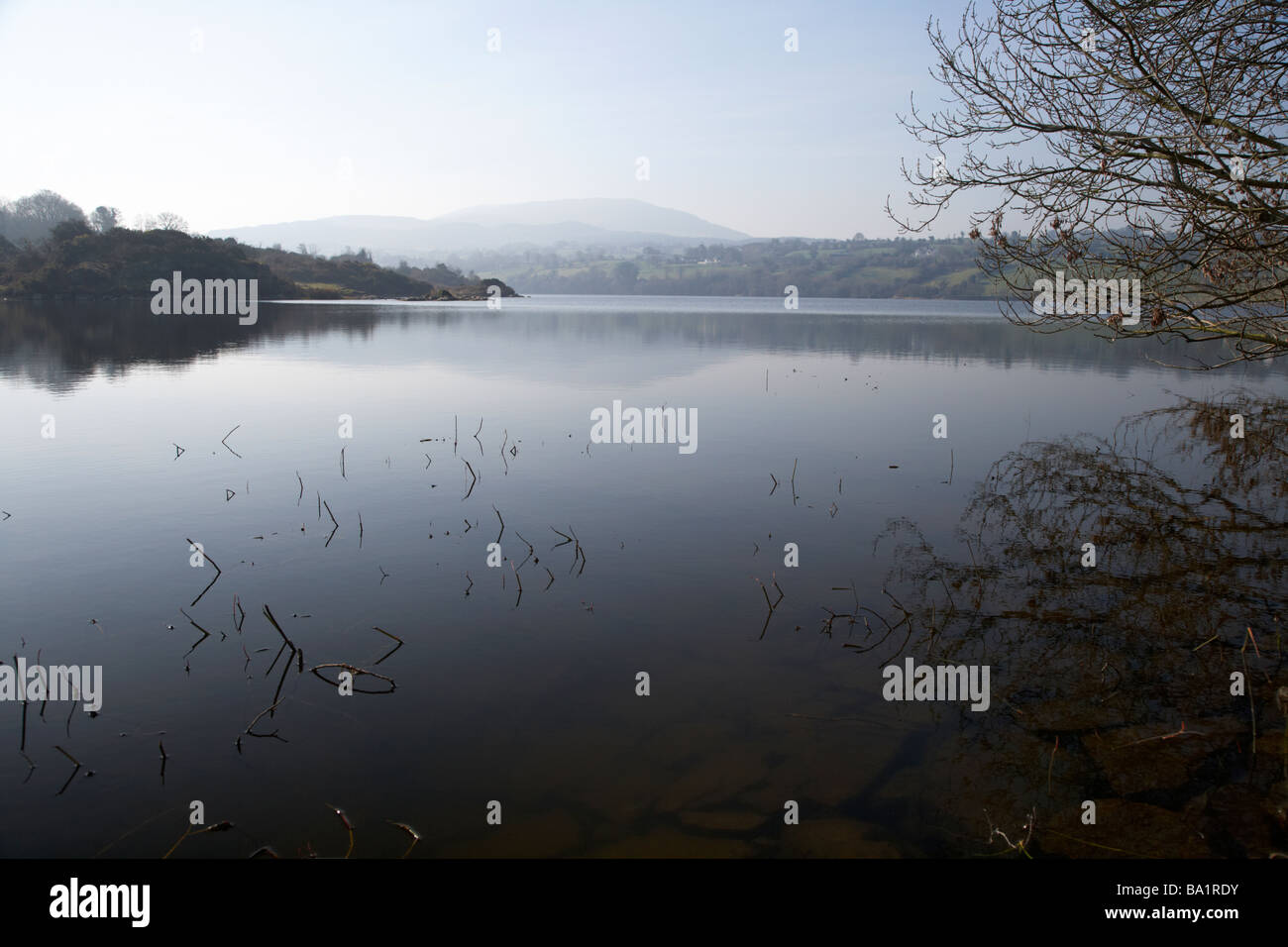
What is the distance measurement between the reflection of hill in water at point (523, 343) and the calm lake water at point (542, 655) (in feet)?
53.4

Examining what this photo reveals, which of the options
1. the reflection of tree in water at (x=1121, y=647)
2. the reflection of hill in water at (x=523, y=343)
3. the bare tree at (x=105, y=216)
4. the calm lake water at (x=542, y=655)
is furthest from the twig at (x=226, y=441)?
the bare tree at (x=105, y=216)

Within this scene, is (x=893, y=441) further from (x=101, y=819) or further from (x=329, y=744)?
(x=101, y=819)

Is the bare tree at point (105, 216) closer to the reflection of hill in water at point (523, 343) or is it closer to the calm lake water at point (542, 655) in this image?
the reflection of hill in water at point (523, 343)

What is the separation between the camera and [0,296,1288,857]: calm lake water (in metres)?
5.82

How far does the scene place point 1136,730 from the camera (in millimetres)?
6957

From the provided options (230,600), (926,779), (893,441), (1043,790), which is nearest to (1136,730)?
(1043,790)

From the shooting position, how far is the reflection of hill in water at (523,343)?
3669 cm

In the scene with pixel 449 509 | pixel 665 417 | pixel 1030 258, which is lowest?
pixel 449 509

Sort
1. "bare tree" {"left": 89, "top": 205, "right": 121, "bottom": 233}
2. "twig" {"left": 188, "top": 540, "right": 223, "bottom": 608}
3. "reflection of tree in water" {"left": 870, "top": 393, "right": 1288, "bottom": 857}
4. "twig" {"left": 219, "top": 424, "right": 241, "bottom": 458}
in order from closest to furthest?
"reflection of tree in water" {"left": 870, "top": 393, "right": 1288, "bottom": 857}, "twig" {"left": 188, "top": 540, "right": 223, "bottom": 608}, "twig" {"left": 219, "top": 424, "right": 241, "bottom": 458}, "bare tree" {"left": 89, "top": 205, "right": 121, "bottom": 233}

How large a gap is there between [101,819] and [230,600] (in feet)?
13.5

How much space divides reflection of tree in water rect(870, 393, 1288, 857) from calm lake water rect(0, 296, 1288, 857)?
1.9 inches

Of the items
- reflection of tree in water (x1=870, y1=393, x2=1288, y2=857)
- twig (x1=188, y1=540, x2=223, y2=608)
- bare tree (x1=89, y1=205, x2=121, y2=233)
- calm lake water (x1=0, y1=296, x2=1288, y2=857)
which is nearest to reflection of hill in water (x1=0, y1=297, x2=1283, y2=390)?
calm lake water (x1=0, y1=296, x2=1288, y2=857)

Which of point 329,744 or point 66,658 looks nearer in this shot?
point 329,744

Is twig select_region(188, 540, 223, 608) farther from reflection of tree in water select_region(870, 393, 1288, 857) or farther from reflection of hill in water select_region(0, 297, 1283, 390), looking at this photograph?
reflection of hill in water select_region(0, 297, 1283, 390)
